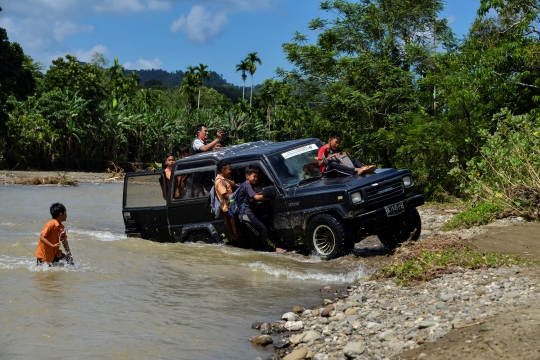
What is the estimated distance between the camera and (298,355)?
6.29m

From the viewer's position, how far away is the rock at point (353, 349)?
6.04 meters

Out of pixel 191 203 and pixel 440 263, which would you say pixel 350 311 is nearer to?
pixel 440 263

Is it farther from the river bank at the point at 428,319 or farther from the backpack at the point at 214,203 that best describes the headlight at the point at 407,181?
the backpack at the point at 214,203

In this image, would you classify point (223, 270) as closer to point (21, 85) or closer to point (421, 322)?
point (421, 322)

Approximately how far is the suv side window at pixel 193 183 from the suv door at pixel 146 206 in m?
0.33

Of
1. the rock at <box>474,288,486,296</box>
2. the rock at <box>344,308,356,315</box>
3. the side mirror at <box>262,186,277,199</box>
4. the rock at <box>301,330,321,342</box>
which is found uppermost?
the side mirror at <box>262,186,277,199</box>

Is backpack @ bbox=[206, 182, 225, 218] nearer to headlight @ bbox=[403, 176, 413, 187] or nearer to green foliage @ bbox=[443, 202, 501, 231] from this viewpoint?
headlight @ bbox=[403, 176, 413, 187]

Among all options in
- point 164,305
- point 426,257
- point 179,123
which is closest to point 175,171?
point 164,305

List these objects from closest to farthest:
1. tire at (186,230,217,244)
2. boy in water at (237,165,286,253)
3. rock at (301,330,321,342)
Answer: rock at (301,330,321,342), boy in water at (237,165,286,253), tire at (186,230,217,244)

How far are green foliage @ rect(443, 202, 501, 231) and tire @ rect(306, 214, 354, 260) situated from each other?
3.13m

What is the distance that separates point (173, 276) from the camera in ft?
34.8

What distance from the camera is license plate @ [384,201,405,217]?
1059 centimetres

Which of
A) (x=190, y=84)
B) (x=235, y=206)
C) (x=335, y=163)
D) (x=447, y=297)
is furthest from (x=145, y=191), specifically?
(x=190, y=84)

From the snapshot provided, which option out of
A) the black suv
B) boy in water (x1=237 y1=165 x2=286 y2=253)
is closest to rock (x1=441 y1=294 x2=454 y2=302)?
the black suv
